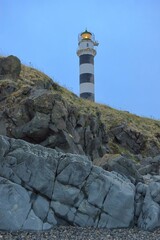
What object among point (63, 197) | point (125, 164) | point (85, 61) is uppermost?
point (85, 61)

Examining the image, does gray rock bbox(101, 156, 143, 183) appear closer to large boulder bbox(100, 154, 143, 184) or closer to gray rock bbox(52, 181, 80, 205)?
large boulder bbox(100, 154, 143, 184)

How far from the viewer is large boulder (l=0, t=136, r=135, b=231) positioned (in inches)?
675

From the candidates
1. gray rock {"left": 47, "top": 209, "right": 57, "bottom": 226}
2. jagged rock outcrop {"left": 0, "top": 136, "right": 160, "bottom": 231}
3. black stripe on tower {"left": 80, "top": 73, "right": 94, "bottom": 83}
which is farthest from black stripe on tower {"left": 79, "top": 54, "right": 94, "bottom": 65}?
gray rock {"left": 47, "top": 209, "right": 57, "bottom": 226}

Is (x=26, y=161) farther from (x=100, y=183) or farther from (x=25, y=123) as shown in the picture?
(x=25, y=123)

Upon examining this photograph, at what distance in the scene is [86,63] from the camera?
242 ft

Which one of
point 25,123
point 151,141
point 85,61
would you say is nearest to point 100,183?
point 25,123

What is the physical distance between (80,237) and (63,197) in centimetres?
275

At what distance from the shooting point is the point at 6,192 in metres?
17.0

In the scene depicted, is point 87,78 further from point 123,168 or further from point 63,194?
point 63,194

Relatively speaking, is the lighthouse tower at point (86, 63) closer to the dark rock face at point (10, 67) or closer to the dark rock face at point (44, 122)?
the dark rock face at point (10, 67)

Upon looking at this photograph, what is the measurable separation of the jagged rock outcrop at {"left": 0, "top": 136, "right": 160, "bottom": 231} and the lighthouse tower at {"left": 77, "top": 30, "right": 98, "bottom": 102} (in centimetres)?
5055

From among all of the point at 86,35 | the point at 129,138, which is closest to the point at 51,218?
the point at 129,138

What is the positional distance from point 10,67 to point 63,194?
27506 mm

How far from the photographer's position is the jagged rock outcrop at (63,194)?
17.2 metres
